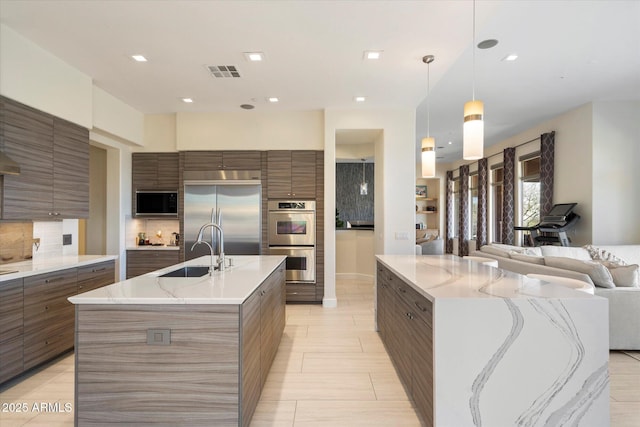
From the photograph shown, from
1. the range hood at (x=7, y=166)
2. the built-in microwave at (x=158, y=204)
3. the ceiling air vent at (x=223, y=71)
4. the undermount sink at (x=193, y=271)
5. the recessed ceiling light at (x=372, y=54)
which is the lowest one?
the undermount sink at (x=193, y=271)

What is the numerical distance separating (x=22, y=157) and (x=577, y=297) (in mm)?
4303

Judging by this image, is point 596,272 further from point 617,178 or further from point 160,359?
point 160,359

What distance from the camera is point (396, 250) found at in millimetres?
4617

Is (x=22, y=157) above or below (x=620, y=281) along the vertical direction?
above

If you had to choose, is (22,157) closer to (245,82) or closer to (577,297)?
(245,82)

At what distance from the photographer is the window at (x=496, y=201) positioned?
851cm

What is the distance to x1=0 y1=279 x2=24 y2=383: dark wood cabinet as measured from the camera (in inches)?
89.5

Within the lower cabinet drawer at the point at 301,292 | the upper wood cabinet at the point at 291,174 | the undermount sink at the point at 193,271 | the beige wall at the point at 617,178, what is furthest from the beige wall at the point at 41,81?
the beige wall at the point at 617,178

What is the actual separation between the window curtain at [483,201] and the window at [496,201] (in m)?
0.18

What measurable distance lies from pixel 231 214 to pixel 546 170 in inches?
237

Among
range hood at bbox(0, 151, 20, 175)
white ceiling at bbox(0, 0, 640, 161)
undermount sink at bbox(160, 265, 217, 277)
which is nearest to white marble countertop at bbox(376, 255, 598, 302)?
undermount sink at bbox(160, 265, 217, 277)

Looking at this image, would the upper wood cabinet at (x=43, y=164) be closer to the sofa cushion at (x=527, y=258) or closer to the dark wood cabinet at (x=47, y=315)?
the dark wood cabinet at (x=47, y=315)

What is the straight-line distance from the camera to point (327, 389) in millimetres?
2348

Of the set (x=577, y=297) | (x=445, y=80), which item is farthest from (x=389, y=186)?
(x=577, y=297)
